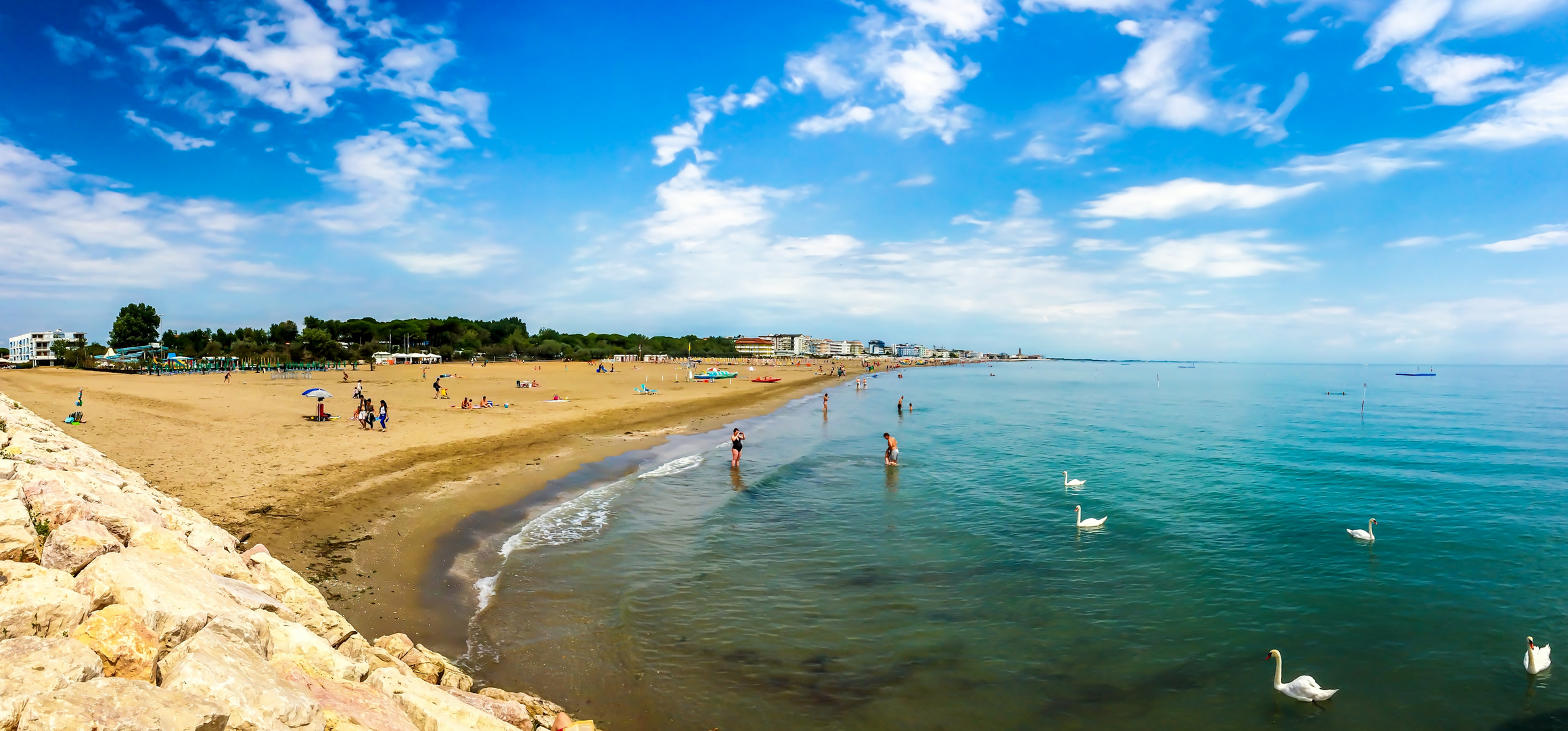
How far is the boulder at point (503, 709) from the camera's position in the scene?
621 centimetres

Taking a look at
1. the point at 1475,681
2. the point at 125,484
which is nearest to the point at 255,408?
the point at 125,484

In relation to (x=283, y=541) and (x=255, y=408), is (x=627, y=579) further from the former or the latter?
(x=255, y=408)

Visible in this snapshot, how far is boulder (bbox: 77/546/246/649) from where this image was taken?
4512 millimetres

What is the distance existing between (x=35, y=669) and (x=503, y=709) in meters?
3.54

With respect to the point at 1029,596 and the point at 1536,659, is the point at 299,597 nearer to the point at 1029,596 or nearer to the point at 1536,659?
the point at 1029,596

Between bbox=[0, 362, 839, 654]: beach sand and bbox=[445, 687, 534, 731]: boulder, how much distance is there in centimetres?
289

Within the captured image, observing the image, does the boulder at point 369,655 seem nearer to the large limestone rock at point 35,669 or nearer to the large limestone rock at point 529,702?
the large limestone rock at point 529,702

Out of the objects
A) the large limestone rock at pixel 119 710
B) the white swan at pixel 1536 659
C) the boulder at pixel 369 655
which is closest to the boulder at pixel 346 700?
the large limestone rock at pixel 119 710

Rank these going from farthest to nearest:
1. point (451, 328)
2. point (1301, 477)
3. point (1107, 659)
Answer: point (451, 328)
point (1301, 477)
point (1107, 659)

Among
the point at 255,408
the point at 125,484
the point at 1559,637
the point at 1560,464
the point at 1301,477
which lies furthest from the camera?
the point at 255,408

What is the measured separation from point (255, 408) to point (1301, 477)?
45283 mm

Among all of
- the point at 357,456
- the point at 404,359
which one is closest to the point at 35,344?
the point at 404,359

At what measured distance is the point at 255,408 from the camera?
31281mm

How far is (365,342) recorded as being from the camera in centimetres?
12081
